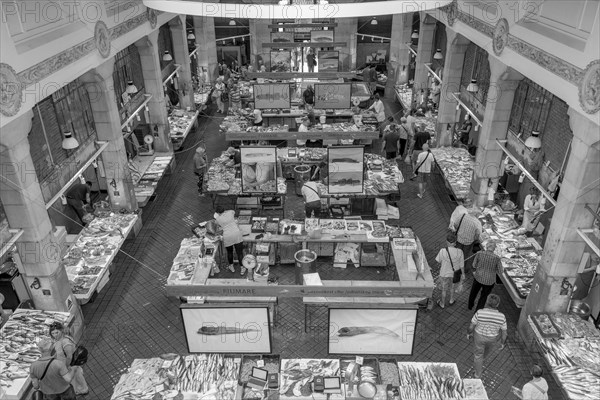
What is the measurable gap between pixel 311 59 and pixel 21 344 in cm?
2379

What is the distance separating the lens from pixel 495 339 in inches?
366

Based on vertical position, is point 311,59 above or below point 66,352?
below

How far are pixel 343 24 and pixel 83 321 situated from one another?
24280mm

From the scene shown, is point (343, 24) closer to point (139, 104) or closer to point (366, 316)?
point (139, 104)

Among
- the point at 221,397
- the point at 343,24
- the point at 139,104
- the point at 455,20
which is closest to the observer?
the point at 221,397

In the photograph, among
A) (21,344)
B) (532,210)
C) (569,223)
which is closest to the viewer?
(569,223)

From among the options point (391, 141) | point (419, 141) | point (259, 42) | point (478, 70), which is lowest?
point (391, 141)

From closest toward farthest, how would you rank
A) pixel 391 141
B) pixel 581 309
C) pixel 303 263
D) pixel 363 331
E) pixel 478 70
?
pixel 363 331
pixel 581 309
pixel 303 263
pixel 478 70
pixel 391 141

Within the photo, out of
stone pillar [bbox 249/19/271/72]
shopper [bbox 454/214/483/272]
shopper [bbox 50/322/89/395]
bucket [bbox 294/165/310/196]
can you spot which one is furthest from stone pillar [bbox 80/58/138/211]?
stone pillar [bbox 249/19/271/72]

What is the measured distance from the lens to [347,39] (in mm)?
30453

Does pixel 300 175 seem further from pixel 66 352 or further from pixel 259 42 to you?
pixel 259 42

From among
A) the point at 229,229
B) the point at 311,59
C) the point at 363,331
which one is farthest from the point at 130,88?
the point at 311,59

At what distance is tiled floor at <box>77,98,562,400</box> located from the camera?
1020 centimetres

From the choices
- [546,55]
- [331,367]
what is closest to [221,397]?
[331,367]
